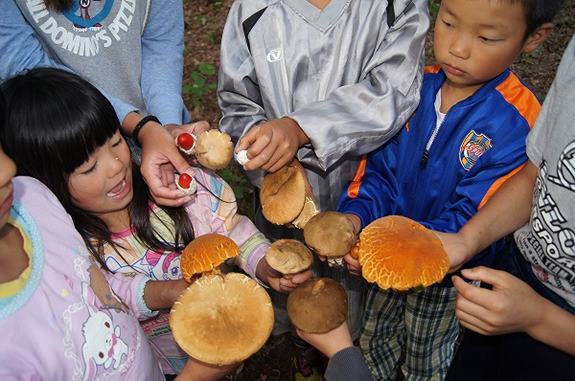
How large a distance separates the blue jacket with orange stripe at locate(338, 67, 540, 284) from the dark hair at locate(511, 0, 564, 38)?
229 mm

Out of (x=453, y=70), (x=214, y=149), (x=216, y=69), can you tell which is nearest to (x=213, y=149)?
(x=214, y=149)

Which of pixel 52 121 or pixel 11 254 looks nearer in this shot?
pixel 11 254

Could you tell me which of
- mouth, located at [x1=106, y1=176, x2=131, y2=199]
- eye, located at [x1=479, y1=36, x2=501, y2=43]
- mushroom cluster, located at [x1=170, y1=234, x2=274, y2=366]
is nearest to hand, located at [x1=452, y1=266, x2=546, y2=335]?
mushroom cluster, located at [x1=170, y1=234, x2=274, y2=366]

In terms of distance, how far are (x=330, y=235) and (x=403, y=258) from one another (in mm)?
285

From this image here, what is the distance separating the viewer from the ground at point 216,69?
10.8 feet

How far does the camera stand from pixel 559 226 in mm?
1524

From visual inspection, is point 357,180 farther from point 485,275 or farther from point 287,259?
point 485,275

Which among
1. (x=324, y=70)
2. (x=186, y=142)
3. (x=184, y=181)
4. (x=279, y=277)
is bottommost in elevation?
(x=279, y=277)

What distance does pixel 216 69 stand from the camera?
5906 millimetres

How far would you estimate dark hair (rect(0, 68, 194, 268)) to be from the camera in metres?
1.71

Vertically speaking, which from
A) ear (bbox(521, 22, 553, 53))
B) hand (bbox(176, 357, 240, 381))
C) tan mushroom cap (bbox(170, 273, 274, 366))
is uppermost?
ear (bbox(521, 22, 553, 53))

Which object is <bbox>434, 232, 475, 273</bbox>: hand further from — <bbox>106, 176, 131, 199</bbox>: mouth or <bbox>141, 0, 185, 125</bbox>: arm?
<bbox>141, 0, 185, 125</bbox>: arm

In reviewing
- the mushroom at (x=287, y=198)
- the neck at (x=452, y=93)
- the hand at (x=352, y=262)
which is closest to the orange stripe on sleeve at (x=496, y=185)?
the neck at (x=452, y=93)

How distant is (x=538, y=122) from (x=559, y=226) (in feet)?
1.28
